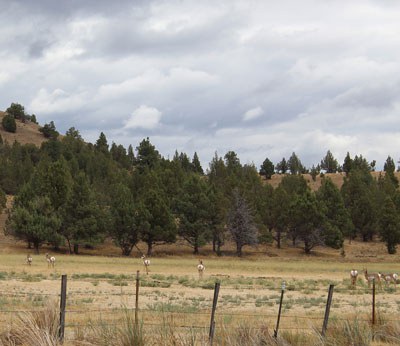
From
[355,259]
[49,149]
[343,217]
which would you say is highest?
[49,149]

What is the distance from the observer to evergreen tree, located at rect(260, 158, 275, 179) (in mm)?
178000

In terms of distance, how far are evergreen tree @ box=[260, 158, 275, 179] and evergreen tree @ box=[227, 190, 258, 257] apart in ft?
329

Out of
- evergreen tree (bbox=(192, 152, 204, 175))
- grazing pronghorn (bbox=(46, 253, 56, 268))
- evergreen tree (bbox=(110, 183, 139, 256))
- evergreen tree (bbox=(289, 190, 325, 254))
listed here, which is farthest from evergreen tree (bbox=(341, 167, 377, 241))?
evergreen tree (bbox=(192, 152, 204, 175))

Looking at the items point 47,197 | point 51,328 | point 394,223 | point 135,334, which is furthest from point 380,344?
point 394,223

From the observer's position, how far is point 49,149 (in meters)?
138

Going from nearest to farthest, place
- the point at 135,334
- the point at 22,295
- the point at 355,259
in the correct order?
the point at 135,334
the point at 22,295
the point at 355,259

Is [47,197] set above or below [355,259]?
above

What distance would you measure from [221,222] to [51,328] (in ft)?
212

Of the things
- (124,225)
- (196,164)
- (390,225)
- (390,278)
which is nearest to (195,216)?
(124,225)

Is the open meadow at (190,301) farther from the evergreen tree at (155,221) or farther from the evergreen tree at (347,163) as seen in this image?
the evergreen tree at (347,163)

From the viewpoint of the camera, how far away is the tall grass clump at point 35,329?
12.6 m

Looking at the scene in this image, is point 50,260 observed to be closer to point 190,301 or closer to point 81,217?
point 190,301

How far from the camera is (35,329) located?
12.8 metres

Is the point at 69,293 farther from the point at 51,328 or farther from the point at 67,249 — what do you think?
the point at 67,249
